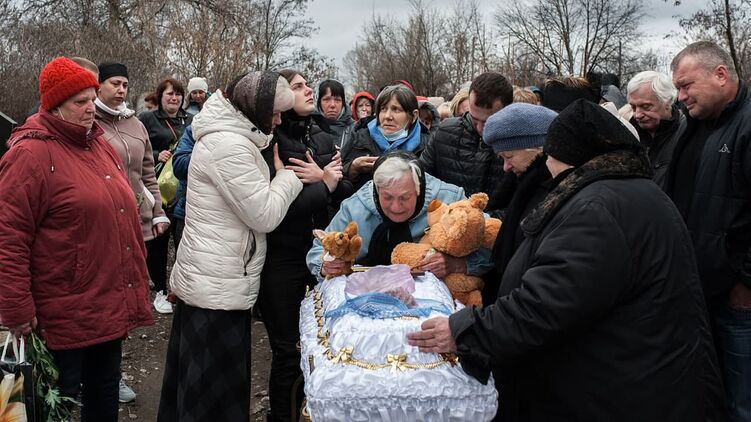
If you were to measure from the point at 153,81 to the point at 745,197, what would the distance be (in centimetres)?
1092

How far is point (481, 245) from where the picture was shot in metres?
3.12

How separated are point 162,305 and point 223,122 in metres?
3.72

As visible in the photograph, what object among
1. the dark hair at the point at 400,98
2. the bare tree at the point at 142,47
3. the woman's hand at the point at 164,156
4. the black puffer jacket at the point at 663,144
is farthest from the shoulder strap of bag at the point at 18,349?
the bare tree at the point at 142,47

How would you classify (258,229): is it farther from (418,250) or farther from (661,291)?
(661,291)

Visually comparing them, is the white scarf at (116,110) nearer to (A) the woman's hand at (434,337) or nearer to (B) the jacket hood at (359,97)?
(A) the woman's hand at (434,337)

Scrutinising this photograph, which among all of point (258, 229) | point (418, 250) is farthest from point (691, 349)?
point (258, 229)

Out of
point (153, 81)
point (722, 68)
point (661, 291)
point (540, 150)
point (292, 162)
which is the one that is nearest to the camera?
point (661, 291)

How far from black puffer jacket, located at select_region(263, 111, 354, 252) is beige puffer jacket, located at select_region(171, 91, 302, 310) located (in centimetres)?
16

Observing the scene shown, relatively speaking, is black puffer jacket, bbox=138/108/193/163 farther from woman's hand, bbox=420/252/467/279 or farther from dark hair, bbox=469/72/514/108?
woman's hand, bbox=420/252/467/279

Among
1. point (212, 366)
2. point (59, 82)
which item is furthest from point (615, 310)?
point (59, 82)

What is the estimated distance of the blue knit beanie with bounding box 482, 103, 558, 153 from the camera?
283 centimetres

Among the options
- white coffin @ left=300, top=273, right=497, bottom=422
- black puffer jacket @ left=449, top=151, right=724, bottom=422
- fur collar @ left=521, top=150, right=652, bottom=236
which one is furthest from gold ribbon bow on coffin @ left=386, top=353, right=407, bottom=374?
fur collar @ left=521, top=150, right=652, bottom=236

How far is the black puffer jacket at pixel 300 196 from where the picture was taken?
3.54 metres

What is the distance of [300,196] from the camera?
353cm
